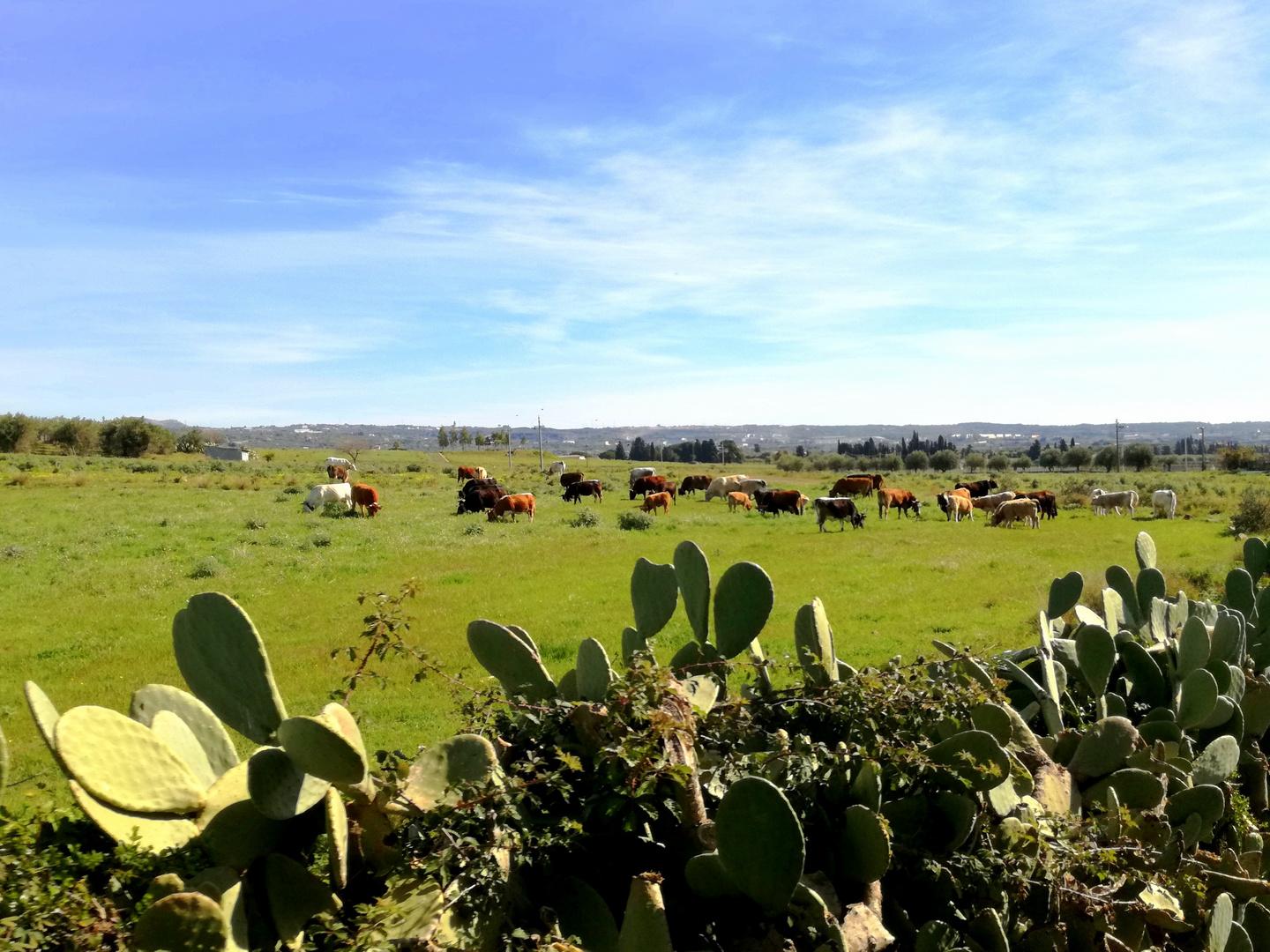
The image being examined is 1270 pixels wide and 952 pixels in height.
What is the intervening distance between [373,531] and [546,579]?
8.23 m

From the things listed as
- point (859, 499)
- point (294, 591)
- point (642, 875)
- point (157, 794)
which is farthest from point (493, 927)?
point (859, 499)

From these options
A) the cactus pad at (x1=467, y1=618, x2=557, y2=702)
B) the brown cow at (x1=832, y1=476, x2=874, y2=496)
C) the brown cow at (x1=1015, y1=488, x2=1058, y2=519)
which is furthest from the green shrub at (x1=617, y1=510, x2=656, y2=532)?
the cactus pad at (x1=467, y1=618, x2=557, y2=702)

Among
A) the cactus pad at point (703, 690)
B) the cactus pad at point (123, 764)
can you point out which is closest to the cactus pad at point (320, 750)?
the cactus pad at point (123, 764)

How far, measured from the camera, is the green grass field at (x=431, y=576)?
378 inches

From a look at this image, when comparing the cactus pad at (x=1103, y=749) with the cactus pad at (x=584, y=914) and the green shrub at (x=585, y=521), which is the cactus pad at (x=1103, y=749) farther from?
the green shrub at (x=585, y=521)

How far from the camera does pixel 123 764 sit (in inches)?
75.4

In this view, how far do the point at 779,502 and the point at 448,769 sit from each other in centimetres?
2883

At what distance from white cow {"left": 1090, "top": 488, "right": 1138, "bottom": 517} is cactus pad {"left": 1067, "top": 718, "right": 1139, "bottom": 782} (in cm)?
3194

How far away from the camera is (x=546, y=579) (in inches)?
618

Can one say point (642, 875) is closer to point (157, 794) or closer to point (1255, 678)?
point (157, 794)

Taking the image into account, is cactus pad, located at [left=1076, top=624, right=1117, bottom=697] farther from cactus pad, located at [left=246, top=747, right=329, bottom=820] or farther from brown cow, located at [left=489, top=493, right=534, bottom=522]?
brown cow, located at [left=489, top=493, right=534, bottom=522]

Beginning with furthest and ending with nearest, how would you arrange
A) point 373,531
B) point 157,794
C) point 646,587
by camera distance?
1. point 373,531
2. point 646,587
3. point 157,794

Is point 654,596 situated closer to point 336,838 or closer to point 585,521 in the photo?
point 336,838

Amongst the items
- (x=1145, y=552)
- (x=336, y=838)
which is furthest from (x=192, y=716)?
(x=1145, y=552)
